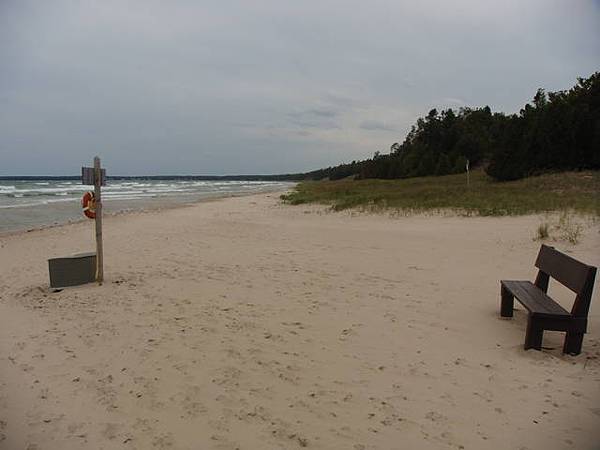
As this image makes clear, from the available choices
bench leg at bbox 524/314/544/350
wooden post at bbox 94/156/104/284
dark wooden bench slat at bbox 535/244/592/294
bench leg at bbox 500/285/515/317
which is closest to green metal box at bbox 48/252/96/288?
wooden post at bbox 94/156/104/284

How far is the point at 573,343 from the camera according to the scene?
3.95 meters

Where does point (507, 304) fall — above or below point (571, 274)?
below

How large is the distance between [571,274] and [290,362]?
2811mm

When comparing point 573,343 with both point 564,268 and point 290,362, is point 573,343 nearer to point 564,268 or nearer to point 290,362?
point 564,268

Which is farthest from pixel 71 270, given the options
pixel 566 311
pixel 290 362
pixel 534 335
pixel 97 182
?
pixel 566 311

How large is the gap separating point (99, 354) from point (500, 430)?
11.4 feet

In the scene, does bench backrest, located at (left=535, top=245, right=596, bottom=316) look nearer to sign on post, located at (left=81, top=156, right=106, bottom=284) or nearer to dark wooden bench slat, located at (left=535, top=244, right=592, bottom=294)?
dark wooden bench slat, located at (left=535, top=244, right=592, bottom=294)

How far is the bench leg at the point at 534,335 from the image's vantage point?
158 inches

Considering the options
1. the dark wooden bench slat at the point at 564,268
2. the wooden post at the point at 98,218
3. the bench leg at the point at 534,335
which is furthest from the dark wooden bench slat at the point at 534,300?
the wooden post at the point at 98,218

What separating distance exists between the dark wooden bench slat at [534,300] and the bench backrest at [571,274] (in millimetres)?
162

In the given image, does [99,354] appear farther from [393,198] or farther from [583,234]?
[393,198]

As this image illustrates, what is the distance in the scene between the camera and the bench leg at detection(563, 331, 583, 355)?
3.94 meters

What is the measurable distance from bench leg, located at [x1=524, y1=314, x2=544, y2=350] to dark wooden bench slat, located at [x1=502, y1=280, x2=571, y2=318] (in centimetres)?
11

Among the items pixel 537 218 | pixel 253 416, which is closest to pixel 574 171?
pixel 537 218
